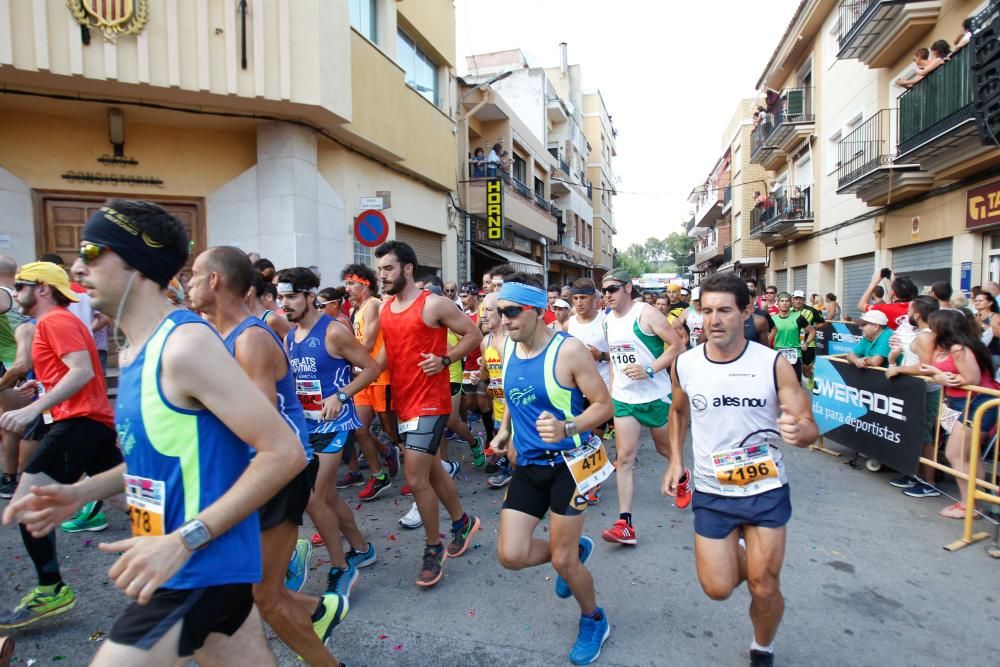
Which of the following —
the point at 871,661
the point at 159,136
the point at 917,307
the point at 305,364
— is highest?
the point at 159,136

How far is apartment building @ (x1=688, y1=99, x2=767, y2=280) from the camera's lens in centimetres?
3275

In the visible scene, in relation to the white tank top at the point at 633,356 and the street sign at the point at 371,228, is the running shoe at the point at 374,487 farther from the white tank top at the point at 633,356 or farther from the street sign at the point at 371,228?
the street sign at the point at 371,228

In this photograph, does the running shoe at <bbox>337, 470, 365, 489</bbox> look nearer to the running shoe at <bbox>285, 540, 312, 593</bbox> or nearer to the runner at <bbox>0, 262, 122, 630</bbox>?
the runner at <bbox>0, 262, 122, 630</bbox>

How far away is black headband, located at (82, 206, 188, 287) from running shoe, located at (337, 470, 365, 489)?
179 inches

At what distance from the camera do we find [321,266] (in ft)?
36.6

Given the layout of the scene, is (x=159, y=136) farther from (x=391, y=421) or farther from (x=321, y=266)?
(x=391, y=421)

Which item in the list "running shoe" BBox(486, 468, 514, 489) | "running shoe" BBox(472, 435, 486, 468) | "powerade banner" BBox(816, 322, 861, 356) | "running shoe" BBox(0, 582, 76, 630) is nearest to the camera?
"running shoe" BBox(0, 582, 76, 630)

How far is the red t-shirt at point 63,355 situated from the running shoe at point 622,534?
351cm

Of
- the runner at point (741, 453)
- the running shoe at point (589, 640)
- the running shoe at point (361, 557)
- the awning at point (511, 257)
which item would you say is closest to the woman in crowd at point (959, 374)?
the runner at point (741, 453)

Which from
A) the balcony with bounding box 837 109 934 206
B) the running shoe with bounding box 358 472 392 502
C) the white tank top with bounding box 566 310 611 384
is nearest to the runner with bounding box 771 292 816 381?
the white tank top with bounding box 566 310 611 384

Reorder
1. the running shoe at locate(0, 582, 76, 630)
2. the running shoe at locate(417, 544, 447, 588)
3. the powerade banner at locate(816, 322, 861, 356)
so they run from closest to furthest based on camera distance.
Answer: the running shoe at locate(0, 582, 76, 630)
the running shoe at locate(417, 544, 447, 588)
the powerade banner at locate(816, 322, 861, 356)

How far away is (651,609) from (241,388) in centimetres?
288

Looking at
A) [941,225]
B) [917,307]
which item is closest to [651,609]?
[917,307]

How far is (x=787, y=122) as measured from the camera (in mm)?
20922
